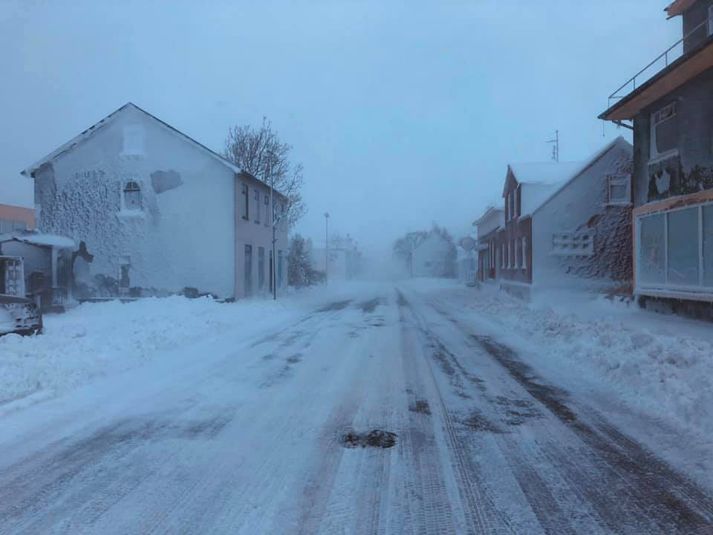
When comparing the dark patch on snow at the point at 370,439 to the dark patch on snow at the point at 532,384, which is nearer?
the dark patch on snow at the point at 370,439

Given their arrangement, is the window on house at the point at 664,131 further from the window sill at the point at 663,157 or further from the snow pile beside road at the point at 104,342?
the snow pile beside road at the point at 104,342

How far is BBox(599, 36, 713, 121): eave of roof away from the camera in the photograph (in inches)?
479

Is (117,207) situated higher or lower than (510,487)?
higher

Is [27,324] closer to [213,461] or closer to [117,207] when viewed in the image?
[213,461]

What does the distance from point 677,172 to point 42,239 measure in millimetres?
21856

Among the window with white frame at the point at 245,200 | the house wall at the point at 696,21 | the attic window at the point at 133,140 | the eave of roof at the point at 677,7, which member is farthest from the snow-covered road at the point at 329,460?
the attic window at the point at 133,140

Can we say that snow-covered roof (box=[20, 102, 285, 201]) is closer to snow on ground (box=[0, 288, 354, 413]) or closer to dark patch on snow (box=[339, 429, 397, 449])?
snow on ground (box=[0, 288, 354, 413])

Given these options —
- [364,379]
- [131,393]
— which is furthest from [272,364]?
[131,393]

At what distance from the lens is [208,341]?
1268cm

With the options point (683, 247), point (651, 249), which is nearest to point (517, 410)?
point (683, 247)

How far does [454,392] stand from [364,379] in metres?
1.41

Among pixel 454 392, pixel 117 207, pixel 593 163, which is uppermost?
pixel 593 163

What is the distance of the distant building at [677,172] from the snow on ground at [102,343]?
35.4 feet

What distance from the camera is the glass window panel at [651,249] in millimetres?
15086
